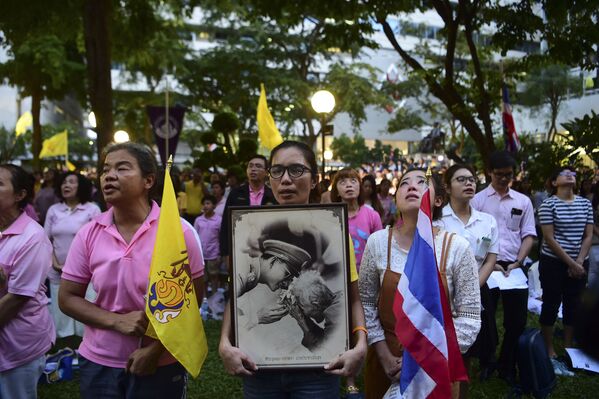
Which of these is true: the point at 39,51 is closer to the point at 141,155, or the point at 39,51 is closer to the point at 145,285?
the point at 141,155

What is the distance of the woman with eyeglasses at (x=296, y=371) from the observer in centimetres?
259

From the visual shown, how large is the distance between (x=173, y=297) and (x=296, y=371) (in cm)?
61

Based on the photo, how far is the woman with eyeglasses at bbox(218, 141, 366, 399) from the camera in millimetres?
2594

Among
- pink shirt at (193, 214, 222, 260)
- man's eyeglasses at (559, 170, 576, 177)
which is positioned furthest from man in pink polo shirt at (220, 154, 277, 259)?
man's eyeglasses at (559, 170, 576, 177)

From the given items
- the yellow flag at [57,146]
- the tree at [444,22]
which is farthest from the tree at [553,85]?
the yellow flag at [57,146]

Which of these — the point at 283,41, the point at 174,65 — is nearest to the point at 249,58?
the point at 283,41

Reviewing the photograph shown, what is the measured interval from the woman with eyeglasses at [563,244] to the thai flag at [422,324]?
13.5 feet

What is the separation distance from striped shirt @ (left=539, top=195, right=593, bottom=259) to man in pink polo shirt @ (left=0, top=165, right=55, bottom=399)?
16.9ft

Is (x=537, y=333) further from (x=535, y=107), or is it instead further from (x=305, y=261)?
(x=535, y=107)

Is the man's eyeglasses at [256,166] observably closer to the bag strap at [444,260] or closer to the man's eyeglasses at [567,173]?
the man's eyeglasses at [567,173]

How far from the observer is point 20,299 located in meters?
3.32

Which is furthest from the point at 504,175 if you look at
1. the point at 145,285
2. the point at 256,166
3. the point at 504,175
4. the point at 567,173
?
the point at 145,285

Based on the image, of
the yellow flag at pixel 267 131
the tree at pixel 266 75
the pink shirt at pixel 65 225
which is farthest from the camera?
the tree at pixel 266 75

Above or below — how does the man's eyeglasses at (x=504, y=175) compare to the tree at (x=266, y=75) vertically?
below
